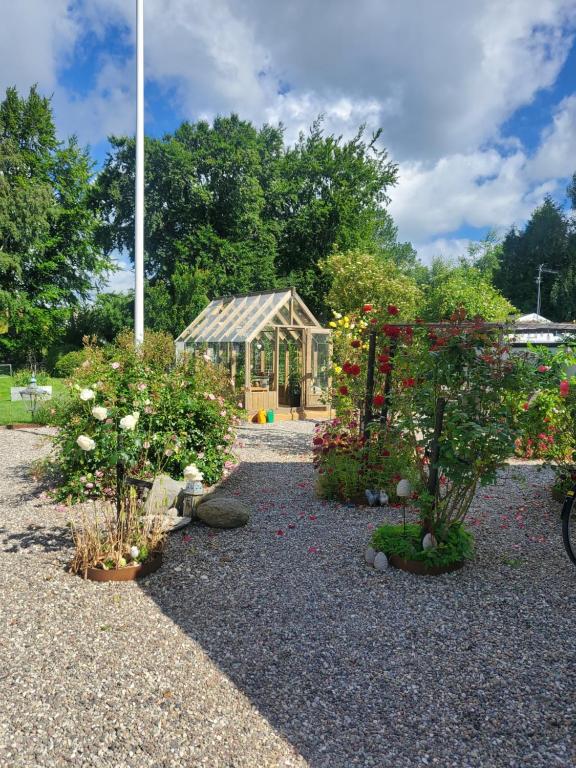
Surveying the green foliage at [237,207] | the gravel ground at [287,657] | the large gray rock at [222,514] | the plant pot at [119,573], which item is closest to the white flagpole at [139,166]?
the large gray rock at [222,514]

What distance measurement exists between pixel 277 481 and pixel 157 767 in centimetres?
477

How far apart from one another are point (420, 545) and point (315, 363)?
31.9 ft

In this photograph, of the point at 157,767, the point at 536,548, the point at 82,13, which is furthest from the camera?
the point at 82,13

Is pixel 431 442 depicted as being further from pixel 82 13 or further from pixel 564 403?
pixel 82 13

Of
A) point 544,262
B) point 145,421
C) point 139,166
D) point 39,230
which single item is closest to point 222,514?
point 145,421

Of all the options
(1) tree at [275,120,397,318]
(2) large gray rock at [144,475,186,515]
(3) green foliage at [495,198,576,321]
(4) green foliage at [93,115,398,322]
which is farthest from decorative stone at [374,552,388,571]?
(3) green foliage at [495,198,576,321]

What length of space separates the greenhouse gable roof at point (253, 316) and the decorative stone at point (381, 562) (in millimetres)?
8796

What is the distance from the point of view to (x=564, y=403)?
5648 millimetres

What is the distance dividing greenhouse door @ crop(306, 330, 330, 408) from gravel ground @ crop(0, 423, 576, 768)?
858 centimetres

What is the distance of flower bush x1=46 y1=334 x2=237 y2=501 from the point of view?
18.0ft

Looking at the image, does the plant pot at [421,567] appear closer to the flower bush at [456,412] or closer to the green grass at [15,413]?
the flower bush at [456,412]

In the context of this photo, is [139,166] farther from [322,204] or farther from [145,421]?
[322,204]

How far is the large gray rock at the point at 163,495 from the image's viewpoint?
193 inches

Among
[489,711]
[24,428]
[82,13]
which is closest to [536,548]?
[489,711]
